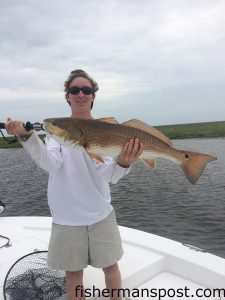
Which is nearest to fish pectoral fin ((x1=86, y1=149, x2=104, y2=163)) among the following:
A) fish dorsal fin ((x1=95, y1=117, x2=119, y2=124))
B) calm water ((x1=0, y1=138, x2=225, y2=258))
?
fish dorsal fin ((x1=95, y1=117, x2=119, y2=124))

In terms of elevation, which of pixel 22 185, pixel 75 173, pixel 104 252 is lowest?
pixel 22 185

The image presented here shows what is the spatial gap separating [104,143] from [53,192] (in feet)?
2.63

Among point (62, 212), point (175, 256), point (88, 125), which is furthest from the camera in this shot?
point (175, 256)

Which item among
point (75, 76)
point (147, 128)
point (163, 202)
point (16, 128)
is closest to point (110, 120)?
point (147, 128)

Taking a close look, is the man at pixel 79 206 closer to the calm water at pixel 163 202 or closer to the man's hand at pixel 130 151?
the man's hand at pixel 130 151

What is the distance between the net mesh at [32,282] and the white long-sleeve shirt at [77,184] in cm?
109

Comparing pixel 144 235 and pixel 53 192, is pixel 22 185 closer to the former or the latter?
pixel 144 235

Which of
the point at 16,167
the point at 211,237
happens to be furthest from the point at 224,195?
the point at 16,167

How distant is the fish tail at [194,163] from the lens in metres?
3.47

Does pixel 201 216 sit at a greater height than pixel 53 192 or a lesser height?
lesser

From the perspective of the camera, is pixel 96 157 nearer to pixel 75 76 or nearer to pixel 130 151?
pixel 130 151

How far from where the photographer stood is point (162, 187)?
709 inches

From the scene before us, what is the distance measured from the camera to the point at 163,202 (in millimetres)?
15289

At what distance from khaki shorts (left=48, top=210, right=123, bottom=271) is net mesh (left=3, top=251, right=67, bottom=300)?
2.36 feet
